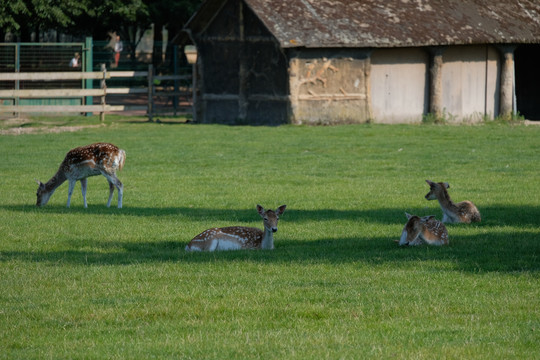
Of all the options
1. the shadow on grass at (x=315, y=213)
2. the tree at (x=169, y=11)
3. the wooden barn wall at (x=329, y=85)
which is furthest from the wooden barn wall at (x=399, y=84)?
the shadow on grass at (x=315, y=213)

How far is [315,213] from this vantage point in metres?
16.1

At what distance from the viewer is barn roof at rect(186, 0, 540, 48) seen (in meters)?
33.3

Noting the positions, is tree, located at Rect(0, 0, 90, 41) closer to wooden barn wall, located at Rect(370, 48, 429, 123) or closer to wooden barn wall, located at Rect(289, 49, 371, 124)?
wooden barn wall, located at Rect(289, 49, 371, 124)

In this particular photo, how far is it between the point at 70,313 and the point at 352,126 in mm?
24349

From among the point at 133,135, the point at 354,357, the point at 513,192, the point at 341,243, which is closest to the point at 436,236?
the point at 341,243

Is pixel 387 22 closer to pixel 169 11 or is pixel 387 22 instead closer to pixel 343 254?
pixel 169 11

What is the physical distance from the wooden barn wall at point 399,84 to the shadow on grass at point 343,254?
72.1ft

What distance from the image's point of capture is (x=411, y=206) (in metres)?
16.8

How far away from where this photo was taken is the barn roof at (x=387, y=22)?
33281 mm

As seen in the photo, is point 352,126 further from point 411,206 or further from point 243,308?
point 243,308

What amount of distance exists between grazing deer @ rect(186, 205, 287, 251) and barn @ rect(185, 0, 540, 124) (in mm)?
20234

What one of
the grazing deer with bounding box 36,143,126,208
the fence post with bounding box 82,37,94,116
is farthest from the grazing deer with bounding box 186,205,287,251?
the fence post with bounding box 82,37,94,116

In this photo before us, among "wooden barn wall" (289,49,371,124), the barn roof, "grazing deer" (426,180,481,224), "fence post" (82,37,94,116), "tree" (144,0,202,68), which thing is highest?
"tree" (144,0,202,68)

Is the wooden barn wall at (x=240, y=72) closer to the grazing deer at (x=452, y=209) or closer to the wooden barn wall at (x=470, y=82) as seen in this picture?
the wooden barn wall at (x=470, y=82)
